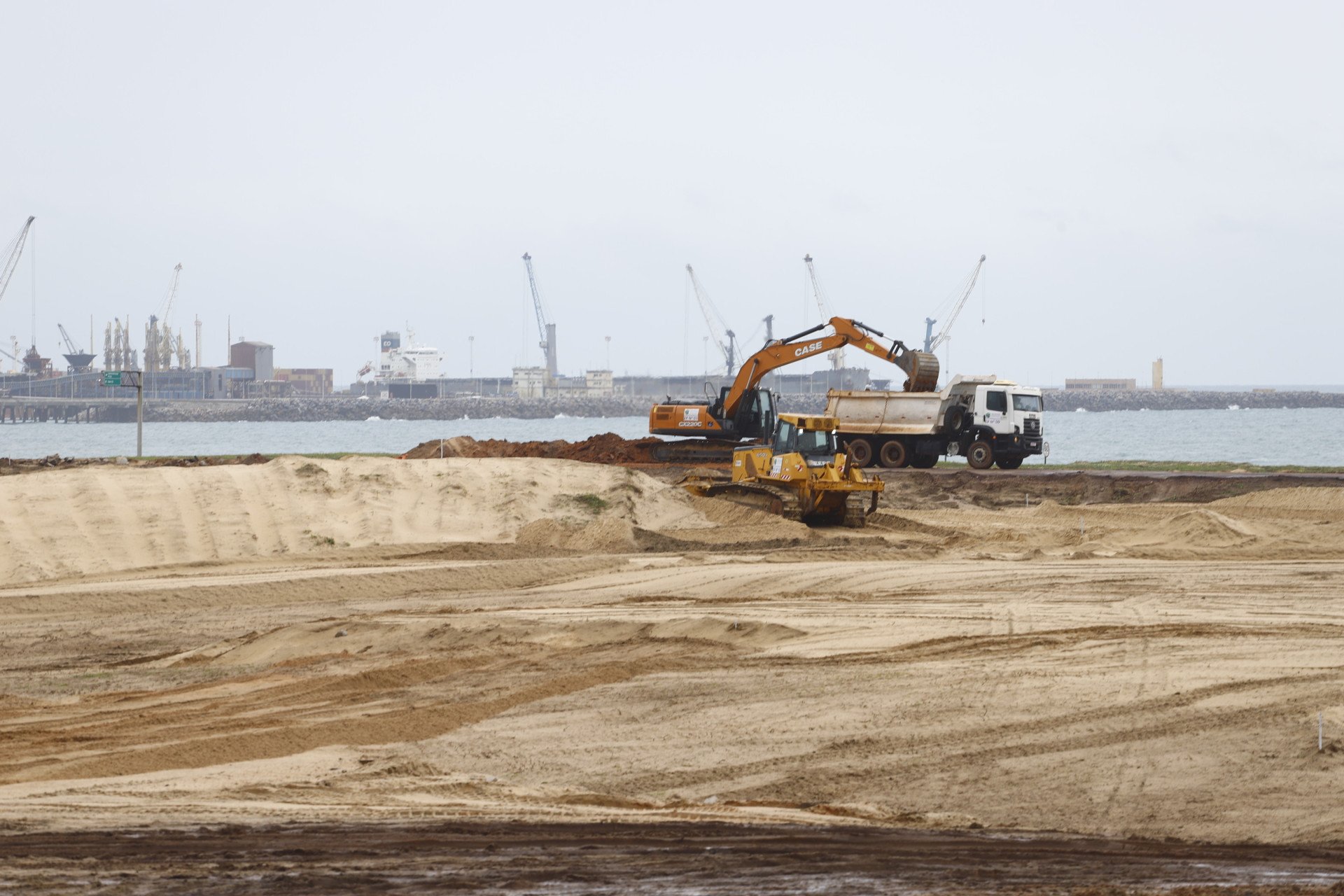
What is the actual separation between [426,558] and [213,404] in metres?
141

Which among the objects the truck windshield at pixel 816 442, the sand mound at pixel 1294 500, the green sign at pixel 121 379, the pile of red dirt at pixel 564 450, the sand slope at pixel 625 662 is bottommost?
the sand slope at pixel 625 662

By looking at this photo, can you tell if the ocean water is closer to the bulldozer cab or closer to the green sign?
the green sign

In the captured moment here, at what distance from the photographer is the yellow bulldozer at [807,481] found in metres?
24.6

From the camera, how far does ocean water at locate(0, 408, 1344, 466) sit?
219 feet

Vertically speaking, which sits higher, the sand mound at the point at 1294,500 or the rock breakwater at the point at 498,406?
the rock breakwater at the point at 498,406

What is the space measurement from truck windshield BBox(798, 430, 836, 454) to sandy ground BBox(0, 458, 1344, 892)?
5.01 ft

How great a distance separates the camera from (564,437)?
299 feet

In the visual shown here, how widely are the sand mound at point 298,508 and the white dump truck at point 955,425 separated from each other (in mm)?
13225

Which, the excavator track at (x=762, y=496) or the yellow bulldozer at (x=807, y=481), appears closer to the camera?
the yellow bulldozer at (x=807, y=481)

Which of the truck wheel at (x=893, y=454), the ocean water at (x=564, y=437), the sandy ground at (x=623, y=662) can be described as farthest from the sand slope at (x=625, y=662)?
the ocean water at (x=564, y=437)

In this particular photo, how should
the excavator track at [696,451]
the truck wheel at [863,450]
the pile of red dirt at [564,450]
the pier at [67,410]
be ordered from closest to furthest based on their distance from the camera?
the excavator track at [696,451] < the truck wheel at [863,450] < the pile of red dirt at [564,450] < the pier at [67,410]

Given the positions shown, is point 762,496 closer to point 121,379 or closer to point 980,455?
point 980,455

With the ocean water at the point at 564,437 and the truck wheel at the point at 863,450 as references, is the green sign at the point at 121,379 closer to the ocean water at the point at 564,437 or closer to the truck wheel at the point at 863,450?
the truck wheel at the point at 863,450

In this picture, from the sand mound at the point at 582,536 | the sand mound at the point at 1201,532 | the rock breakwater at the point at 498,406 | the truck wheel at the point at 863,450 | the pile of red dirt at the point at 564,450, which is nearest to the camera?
the sand mound at the point at 582,536
